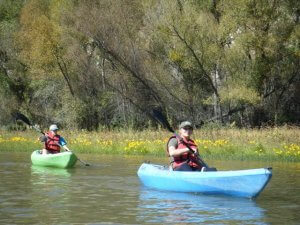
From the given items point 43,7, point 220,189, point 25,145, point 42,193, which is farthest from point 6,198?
point 43,7

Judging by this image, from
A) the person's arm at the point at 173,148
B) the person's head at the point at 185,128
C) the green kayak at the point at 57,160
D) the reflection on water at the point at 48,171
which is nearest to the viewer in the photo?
the person's arm at the point at 173,148

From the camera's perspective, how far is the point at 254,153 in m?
20.4

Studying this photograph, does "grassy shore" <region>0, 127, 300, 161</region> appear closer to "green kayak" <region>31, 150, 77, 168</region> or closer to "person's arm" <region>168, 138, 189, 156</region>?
"green kayak" <region>31, 150, 77, 168</region>

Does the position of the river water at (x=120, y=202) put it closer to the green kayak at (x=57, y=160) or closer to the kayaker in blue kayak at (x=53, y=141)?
the green kayak at (x=57, y=160)

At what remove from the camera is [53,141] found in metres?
19.6

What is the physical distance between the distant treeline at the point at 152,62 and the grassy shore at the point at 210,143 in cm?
535

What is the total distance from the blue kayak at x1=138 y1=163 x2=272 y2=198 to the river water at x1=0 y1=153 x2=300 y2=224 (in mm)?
146

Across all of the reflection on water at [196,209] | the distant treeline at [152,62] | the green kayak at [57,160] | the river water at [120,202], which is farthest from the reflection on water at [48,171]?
the distant treeline at [152,62]

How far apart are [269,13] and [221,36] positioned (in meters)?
2.23

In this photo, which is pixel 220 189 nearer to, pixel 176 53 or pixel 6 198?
pixel 6 198

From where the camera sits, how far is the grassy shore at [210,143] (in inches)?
809

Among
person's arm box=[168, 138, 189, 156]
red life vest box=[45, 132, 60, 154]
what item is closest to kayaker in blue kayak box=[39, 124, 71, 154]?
red life vest box=[45, 132, 60, 154]

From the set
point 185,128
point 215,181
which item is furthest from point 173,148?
point 215,181

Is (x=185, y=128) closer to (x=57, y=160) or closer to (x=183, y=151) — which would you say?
(x=183, y=151)
